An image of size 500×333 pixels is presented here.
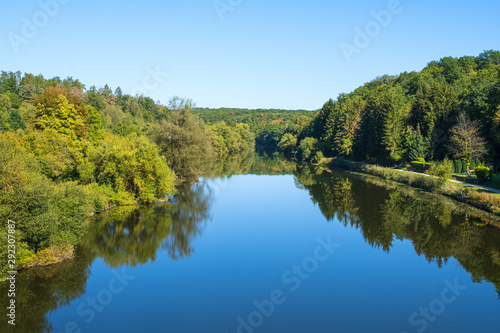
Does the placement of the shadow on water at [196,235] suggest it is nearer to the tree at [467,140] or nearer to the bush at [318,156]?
the tree at [467,140]

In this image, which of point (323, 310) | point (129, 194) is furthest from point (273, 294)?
point (129, 194)

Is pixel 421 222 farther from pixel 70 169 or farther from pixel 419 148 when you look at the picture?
pixel 70 169

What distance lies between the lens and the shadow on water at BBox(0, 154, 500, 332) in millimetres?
15024

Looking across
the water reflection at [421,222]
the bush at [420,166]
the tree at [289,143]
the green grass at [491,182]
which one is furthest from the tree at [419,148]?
the tree at [289,143]

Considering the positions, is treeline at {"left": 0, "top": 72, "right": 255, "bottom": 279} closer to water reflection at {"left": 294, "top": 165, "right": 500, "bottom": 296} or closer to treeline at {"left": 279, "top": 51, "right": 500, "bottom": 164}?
water reflection at {"left": 294, "top": 165, "right": 500, "bottom": 296}

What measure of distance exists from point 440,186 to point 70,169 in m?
35.8

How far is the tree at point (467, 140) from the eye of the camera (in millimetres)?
39094

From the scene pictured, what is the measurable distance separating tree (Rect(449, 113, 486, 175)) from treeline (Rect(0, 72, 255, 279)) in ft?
99.8

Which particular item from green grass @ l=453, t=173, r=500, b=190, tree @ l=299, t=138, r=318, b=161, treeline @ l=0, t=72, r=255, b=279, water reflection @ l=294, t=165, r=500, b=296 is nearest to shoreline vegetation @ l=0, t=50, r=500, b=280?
treeline @ l=0, t=72, r=255, b=279

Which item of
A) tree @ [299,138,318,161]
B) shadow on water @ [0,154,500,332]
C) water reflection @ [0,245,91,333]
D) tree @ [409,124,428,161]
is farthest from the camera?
tree @ [299,138,318,161]

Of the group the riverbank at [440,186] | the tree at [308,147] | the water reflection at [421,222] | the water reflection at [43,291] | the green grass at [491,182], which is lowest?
the water reflection at [43,291]

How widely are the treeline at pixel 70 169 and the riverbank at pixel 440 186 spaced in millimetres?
25058

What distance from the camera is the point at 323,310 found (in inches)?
550

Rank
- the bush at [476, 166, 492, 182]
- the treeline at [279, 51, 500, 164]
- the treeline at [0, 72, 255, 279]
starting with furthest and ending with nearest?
the treeline at [279, 51, 500, 164] < the bush at [476, 166, 492, 182] < the treeline at [0, 72, 255, 279]
